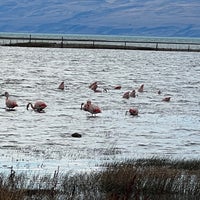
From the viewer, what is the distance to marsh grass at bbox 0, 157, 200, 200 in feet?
37.8

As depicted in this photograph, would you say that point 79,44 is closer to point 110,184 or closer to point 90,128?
point 90,128

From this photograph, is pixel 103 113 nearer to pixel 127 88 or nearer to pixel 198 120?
pixel 198 120

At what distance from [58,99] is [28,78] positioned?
13999 millimetres

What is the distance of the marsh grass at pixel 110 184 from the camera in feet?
37.8

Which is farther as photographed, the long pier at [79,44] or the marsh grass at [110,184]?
the long pier at [79,44]

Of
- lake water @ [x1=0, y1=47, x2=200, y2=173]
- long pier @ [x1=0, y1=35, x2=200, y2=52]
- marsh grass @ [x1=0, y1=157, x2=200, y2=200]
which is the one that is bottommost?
long pier @ [x1=0, y1=35, x2=200, y2=52]

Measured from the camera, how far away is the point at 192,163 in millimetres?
15305

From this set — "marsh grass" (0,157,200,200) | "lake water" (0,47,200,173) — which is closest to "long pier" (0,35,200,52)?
"lake water" (0,47,200,173)

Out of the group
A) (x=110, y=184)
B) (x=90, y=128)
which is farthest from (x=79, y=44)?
(x=110, y=184)

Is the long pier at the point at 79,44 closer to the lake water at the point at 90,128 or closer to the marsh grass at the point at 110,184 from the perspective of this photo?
the lake water at the point at 90,128

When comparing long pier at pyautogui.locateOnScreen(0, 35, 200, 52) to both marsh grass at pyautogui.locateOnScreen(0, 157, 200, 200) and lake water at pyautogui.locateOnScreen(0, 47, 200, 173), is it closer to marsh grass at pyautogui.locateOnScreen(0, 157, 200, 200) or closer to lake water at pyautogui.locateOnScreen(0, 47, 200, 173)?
lake water at pyautogui.locateOnScreen(0, 47, 200, 173)

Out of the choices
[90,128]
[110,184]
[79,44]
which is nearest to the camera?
[110,184]

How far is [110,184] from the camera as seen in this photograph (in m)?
12.3

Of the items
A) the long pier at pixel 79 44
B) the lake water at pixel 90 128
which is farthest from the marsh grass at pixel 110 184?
the long pier at pixel 79 44
